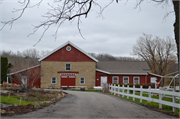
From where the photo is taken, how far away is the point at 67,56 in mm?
36344

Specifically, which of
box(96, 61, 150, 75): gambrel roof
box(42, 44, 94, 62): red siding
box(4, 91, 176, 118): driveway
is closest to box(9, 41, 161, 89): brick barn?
box(42, 44, 94, 62): red siding

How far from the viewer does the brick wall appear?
35.8m

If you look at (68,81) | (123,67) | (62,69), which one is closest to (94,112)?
(68,81)

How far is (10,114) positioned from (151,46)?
50022mm

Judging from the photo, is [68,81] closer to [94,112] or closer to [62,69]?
[62,69]

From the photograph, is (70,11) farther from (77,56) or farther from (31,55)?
(31,55)

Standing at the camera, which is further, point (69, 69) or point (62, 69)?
point (69, 69)

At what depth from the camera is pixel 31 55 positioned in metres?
74.2

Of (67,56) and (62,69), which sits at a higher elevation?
(67,56)

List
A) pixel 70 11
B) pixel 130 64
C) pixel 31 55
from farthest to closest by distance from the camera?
pixel 31 55 < pixel 130 64 < pixel 70 11

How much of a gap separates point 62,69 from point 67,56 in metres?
2.43

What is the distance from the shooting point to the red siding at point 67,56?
3616cm

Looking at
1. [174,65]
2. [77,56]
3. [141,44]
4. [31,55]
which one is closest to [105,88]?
[77,56]

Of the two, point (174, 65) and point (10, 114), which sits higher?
point (174, 65)
